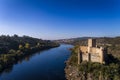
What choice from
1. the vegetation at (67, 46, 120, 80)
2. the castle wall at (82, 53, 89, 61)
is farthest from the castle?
the vegetation at (67, 46, 120, 80)

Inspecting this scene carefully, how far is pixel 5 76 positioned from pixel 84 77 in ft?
46.1

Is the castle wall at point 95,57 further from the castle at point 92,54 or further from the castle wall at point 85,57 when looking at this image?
the castle wall at point 85,57

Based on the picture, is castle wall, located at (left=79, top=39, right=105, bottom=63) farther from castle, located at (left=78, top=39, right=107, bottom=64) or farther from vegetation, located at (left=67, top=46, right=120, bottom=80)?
vegetation, located at (left=67, top=46, right=120, bottom=80)

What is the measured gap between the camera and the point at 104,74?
19.5 metres

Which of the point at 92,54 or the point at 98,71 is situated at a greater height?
the point at 92,54

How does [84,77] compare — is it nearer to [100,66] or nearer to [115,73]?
[100,66]

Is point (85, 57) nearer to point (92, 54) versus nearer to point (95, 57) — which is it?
point (92, 54)

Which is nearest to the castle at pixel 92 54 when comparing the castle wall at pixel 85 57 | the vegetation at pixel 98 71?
the castle wall at pixel 85 57

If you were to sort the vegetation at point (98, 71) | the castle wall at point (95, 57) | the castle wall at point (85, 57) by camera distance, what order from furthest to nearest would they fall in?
1. the castle wall at point (85, 57)
2. the castle wall at point (95, 57)
3. the vegetation at point (98, 71)

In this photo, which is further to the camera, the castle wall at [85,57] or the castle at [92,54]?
the castle wall at [85,57]

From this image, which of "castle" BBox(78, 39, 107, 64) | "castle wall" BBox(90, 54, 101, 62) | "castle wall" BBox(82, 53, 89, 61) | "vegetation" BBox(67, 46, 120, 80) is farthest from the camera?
"castle wall" BBox(82, 53, 89, 61)

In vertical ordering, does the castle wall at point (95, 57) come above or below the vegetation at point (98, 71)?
above

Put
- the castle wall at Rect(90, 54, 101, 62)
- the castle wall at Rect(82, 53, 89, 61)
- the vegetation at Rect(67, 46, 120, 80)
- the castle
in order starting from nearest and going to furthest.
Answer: the vegetation at Rect(67, 46, 120, 80) < the castle < the castle wall at Rect(90, 54, 101, 62) < the castle wall at Rect(82, 53, 89, 61)

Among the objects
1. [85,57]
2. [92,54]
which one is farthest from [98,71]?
[85,57]
